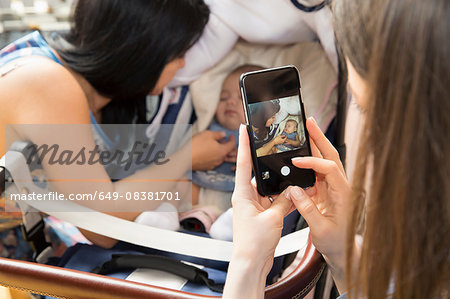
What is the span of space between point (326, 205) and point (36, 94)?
567mm

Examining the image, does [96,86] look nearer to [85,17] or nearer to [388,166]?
[85,17]

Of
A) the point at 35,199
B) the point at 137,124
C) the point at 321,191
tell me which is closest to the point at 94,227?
the point at 35,199

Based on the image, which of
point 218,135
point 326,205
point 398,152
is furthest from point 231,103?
point 398,152

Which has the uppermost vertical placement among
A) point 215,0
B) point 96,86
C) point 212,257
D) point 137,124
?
point 215,0

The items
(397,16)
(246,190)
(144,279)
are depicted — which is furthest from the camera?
(144,279)

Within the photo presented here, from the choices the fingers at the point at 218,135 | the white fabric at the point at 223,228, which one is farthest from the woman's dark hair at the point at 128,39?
the white fabric at the point at 223,228

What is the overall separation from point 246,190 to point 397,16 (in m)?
0.27

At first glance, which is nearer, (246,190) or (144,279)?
(246,190)

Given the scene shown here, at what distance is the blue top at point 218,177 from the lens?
3.34 feet

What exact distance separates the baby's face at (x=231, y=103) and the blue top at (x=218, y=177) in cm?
3

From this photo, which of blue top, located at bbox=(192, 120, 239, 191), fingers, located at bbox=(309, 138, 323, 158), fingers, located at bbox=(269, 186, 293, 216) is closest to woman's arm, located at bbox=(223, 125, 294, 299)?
fingers, located at bbox=(269, 186, 293, 216)

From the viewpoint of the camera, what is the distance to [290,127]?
23.2 inches

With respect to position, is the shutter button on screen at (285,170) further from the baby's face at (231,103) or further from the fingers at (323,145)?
the baby's face at (231,103)

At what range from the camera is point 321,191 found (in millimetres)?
596
